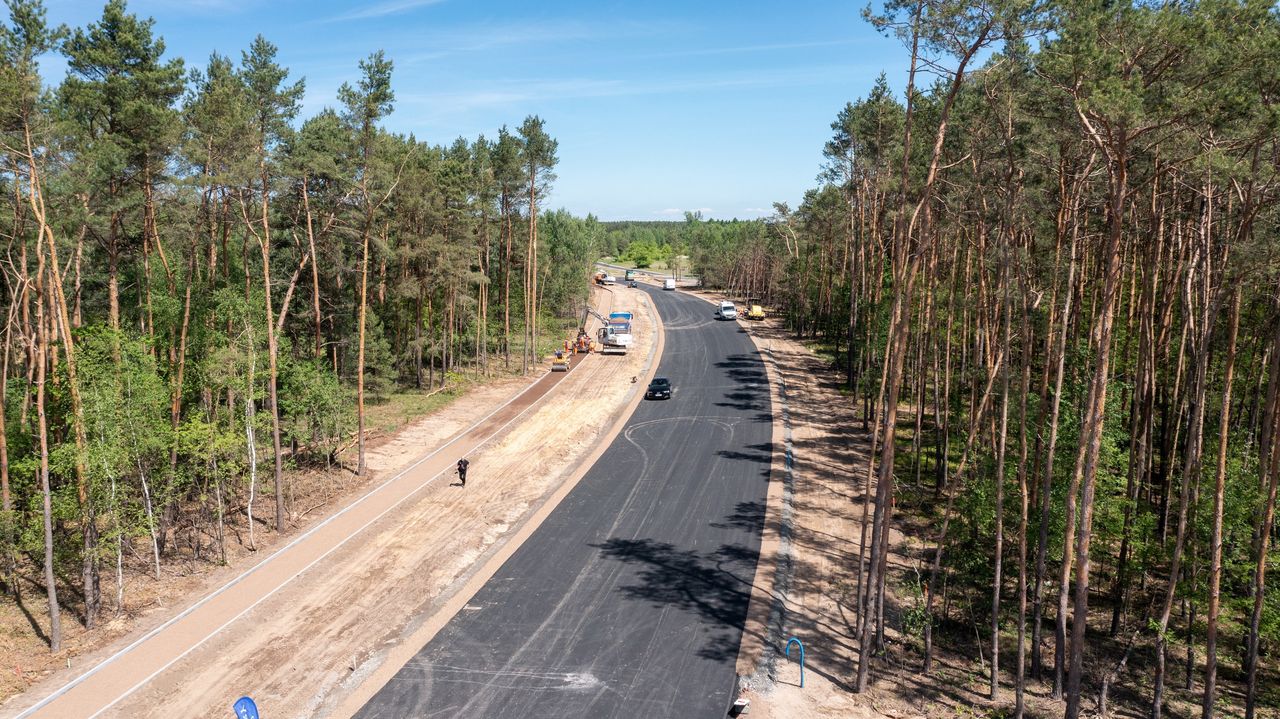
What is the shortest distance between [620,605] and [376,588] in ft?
25.8

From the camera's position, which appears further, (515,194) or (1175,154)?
(515,194)

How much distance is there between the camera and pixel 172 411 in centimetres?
2777

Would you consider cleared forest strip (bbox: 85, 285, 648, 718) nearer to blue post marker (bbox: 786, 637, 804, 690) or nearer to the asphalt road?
the asphalt road

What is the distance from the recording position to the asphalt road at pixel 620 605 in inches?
706

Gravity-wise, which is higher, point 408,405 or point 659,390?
point 659,390

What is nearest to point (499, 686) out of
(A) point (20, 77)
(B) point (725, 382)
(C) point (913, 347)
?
(A) point (20, 77)

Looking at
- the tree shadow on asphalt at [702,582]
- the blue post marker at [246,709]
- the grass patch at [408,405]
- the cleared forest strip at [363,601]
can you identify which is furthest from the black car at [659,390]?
the blue post marker at [246,709]

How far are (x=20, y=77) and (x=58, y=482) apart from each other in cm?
1531

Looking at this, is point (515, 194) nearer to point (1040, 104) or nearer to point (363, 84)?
point (363, 84)

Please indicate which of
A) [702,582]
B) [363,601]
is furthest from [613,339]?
[363,601]

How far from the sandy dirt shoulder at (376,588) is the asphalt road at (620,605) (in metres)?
1.37

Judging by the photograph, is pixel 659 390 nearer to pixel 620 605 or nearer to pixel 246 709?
pixel 620 605

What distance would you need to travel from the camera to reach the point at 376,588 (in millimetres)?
23438

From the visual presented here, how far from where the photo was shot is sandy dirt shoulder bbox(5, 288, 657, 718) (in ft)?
59.0
